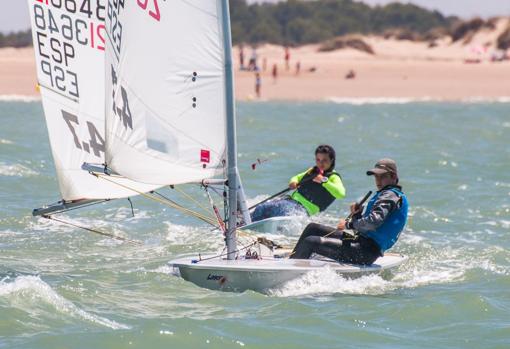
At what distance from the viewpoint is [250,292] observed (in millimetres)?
7645

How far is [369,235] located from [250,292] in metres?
Answer: 1.03

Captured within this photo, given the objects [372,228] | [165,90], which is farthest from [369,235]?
[165,90]

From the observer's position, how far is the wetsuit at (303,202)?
34.1 feet

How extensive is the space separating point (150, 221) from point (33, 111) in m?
14.5

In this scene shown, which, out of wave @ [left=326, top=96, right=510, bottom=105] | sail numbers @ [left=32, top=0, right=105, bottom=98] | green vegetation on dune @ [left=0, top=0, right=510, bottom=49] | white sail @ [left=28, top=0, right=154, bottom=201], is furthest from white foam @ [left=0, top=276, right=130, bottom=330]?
green vegetation on dune @ [left=0, top=0, right=510, bottom=49]

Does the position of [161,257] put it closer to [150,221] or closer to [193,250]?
[193,250]

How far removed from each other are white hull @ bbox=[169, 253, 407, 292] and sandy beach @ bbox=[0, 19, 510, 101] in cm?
→ 2323

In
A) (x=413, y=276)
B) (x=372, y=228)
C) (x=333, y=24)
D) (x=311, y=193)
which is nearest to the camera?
(x=372, y=228)

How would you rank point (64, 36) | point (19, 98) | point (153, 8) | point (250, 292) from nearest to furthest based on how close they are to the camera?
1. point (153, 8)
2. point (250, 292)
3. point (64, 36)
4. point (19, 98)

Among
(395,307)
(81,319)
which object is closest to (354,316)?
(395,307)

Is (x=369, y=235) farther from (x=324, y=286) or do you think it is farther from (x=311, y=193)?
(x=311, y=193)

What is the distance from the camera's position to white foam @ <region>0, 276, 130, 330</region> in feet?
22.5

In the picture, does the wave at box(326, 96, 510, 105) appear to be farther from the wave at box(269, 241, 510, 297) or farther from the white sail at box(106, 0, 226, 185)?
the white sail at box(106, 0, 226, 185)

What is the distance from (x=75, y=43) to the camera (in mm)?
8398
